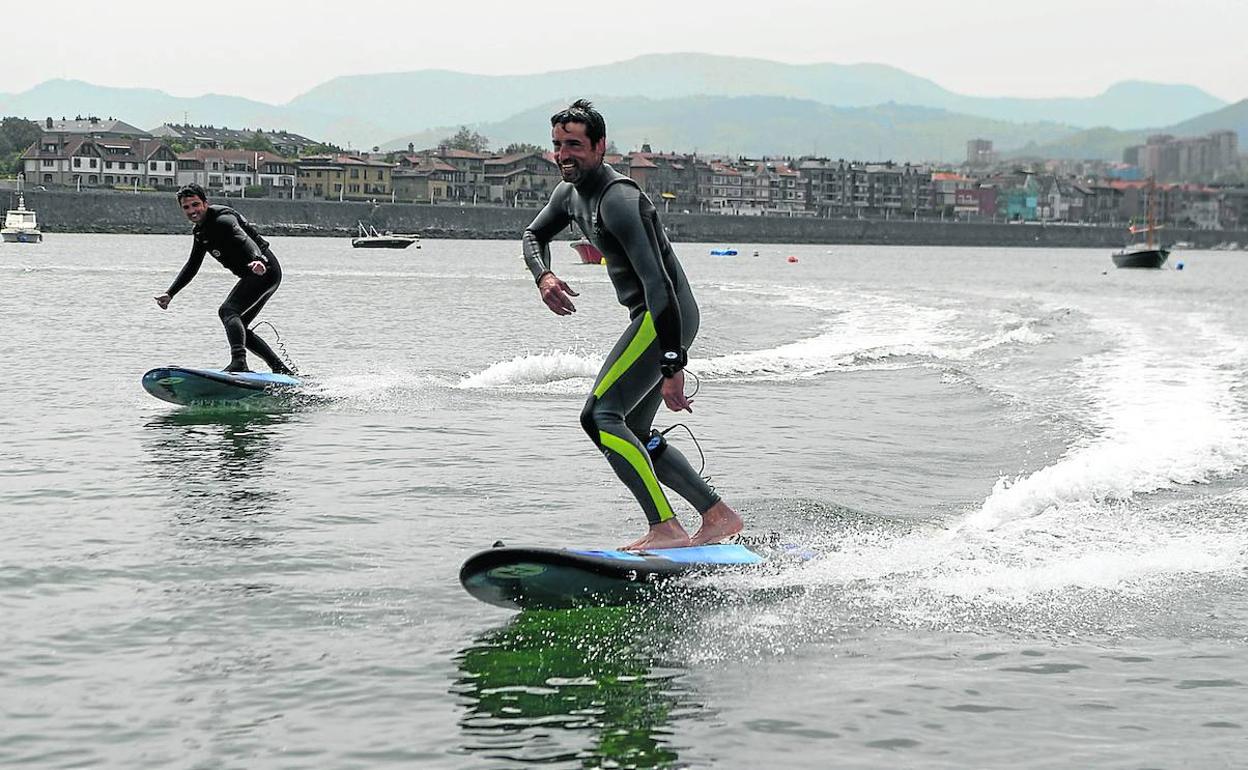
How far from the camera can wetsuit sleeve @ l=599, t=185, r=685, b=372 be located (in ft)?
26.1

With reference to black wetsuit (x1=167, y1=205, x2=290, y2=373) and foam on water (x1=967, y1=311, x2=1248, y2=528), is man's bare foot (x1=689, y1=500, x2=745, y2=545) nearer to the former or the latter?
foam on water (x1=967, y1=311, x2=1248, y2=528)

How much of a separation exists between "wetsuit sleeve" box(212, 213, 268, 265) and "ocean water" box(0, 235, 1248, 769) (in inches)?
65.9

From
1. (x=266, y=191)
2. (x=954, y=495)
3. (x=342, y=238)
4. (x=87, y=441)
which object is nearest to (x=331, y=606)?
(x=954, y=495)

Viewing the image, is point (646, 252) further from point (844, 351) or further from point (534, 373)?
point (844, 351)

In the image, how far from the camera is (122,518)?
10609 mm

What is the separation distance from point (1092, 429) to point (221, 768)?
11.9 meters

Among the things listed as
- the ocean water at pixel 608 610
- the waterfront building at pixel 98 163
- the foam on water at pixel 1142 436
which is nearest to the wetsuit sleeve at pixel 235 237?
the ocean water at pixel 608 610

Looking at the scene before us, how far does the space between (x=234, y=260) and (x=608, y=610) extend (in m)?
9.77

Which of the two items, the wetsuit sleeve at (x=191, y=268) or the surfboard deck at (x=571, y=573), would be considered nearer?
the surfboard deck at (x=571, y=573)

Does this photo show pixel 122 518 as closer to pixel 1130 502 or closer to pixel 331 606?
pixel 331 606

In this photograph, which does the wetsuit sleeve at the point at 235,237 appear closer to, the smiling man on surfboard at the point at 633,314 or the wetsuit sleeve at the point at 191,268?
the wetsuit sleeve at the point at 191,268

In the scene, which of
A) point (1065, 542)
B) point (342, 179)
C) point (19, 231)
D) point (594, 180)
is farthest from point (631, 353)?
point (342, 179)

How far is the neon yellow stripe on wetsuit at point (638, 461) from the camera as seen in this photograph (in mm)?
8219

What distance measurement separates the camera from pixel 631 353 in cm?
823
